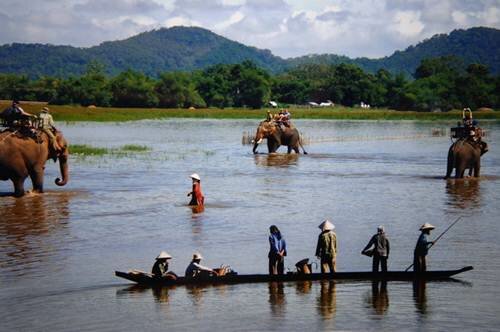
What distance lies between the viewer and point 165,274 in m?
18.9

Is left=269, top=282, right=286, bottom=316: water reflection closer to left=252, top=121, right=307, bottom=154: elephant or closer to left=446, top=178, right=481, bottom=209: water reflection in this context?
left=446, top=178, right=481, bottom=209: water reflection

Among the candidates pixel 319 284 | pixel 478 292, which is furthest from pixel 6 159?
pixel 478 292

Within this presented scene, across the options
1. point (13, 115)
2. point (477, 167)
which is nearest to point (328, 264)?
point (13, 115)

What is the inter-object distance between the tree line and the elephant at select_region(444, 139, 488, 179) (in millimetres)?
98140

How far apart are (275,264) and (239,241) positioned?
536cm

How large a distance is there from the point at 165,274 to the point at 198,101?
124373 millimetres

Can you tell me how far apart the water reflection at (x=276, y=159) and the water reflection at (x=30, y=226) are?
669 inches

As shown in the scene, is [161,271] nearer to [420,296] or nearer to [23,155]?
[420,296]

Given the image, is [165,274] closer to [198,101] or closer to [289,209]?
[289,209]

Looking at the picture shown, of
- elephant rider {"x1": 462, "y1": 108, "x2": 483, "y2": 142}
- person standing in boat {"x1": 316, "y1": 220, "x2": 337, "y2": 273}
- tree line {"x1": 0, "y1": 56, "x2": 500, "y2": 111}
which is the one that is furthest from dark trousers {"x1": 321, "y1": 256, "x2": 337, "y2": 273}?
tree line {"x1": 0, "y1": 56, "x2": 500, "y2": 111}

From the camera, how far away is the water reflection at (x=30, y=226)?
2242 centimetres

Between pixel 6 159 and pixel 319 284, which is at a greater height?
pixel 6 159

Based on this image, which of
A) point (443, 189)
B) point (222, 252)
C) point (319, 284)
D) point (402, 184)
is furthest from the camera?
point (402, 184)

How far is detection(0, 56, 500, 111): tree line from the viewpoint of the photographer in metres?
136
